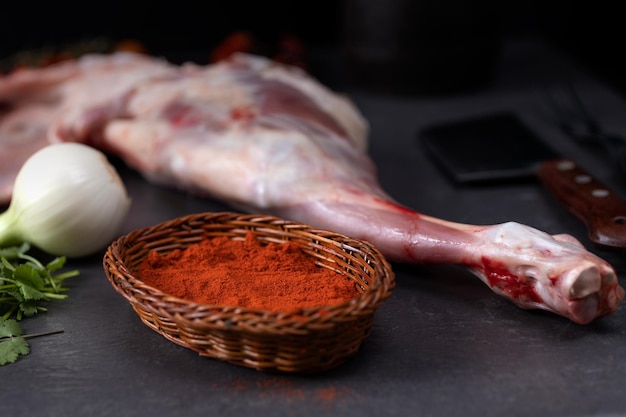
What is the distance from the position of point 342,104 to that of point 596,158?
65cm

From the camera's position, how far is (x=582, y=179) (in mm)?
1796

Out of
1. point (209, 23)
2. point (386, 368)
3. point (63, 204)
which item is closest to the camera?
point (386, 368)

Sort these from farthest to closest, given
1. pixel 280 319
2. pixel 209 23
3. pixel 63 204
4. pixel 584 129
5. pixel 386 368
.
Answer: pixel 209 23 → pixel 584 129 → pixel 63 204 → pixel 386 368 → pixel 280 319

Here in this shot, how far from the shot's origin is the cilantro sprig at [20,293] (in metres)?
1.35

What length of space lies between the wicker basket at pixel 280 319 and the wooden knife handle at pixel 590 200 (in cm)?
45

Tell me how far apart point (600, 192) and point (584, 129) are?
2.34 ft

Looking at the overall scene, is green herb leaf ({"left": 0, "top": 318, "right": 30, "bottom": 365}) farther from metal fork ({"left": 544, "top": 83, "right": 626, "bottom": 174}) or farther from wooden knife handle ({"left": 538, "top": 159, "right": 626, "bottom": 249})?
metal fork ({"left": 544, "top": 83, "right": 626, "bottom": 174})

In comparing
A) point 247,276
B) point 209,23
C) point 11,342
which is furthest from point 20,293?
point 209,23

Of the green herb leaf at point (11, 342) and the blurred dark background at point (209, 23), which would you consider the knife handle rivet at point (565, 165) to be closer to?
the green herb leaf at point (11, 342)

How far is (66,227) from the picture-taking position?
1603 millimetres

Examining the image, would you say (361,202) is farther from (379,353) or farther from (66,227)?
(66,227)

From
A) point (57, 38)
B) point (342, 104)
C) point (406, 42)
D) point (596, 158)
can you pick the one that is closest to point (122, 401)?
point (342, 104)

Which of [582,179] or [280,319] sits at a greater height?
[280,319]

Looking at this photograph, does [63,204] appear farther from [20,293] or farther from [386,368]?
[386,368]
